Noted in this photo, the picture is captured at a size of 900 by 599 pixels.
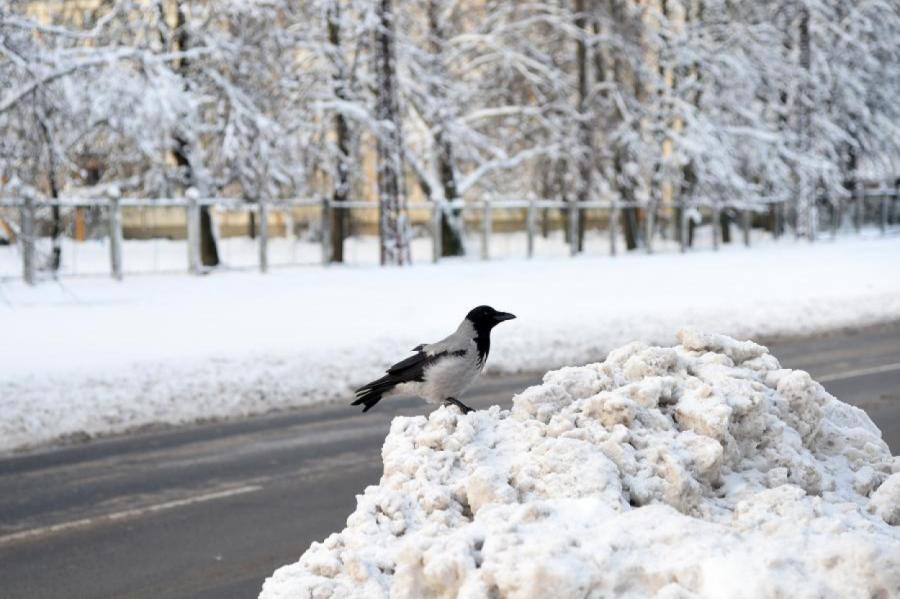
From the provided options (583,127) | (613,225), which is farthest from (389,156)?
(613,225)

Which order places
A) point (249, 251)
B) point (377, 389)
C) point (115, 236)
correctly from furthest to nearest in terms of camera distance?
point (249, 251), point (115, 236), point (377, 389)

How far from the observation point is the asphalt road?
6406 millimetres

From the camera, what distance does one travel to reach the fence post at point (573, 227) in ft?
109

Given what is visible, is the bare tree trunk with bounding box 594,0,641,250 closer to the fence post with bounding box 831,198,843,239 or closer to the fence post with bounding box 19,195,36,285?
the fence post with bounding box 831,198,843,239

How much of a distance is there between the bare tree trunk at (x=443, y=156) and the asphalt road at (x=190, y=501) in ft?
60.2

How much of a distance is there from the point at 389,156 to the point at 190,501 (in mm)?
19064

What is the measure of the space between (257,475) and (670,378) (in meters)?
5.32

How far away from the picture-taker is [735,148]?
129 feet

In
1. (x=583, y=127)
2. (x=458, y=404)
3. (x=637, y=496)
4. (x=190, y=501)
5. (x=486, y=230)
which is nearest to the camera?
(x=637, y=496)

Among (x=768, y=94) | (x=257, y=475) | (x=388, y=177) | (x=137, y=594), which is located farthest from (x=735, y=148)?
(x=137, y=594)

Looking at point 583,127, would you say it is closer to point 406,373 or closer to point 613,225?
point 613,225

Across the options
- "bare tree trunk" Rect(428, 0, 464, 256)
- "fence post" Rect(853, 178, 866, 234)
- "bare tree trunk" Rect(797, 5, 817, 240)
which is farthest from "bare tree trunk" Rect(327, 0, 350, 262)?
"fence post" Rect(853, 178, 866, 234)

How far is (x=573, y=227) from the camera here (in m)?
33.2

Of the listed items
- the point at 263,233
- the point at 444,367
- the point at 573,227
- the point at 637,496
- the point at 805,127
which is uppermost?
the point at 805,127
